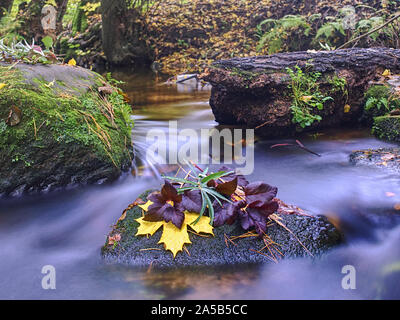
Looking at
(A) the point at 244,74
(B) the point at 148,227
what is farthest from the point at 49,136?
(A) the point at 244,74

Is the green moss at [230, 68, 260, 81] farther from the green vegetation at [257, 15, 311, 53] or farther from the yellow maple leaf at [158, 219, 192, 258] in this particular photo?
the green vegetation at [257, 15, 311, 53]

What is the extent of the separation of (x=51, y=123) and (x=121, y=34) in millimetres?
6987

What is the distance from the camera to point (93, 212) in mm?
2832

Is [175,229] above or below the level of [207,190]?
below

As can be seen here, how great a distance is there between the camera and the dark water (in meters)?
1.93

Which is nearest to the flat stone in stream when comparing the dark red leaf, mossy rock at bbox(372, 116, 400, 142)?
mossy rock at bbox(372, 116, 400, 142)

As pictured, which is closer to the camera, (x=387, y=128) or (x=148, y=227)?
(x=148, y=227)

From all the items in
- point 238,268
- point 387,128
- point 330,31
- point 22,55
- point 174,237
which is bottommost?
point 238,268

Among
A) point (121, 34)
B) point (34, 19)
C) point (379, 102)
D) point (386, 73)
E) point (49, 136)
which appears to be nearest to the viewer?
point (49, 136)

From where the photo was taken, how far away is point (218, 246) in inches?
84.4

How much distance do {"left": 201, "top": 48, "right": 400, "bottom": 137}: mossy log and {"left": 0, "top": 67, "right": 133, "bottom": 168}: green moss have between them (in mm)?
1793

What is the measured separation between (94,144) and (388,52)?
460 cm

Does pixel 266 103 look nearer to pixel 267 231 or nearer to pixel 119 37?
pixel 267 231

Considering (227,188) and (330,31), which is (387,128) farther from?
(330,31)
